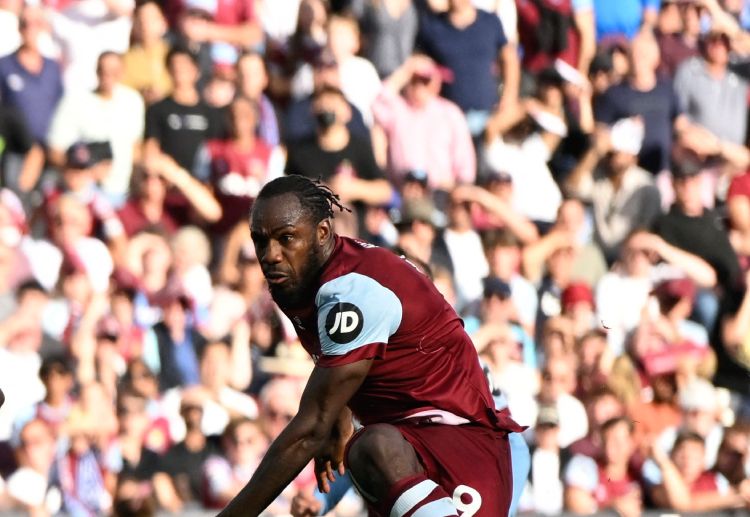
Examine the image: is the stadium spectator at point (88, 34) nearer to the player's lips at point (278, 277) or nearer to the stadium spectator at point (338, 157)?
the stadium spectator at point (338, 157)

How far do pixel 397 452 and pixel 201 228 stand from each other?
16.2 feet

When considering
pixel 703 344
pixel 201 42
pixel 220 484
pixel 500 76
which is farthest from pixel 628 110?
pixel 220 484

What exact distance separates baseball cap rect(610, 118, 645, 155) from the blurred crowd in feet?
0.05

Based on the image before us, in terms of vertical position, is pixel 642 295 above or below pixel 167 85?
below

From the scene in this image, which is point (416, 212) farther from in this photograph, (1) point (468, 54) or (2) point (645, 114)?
(2) point (645, 114)

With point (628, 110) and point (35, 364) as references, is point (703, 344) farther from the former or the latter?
point (35, 364)

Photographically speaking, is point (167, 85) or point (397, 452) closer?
point (397, 452)

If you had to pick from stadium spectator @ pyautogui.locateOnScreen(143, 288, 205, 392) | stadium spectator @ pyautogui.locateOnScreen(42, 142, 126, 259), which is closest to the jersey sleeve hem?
stadium spectator @ pyautogui.locateOnScreen(143, 288, 205, 392)

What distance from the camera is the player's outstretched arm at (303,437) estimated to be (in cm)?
559

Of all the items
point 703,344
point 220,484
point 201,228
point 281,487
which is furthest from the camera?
point 703,344

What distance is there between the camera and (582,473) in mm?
10141

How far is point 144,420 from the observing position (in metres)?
9.60

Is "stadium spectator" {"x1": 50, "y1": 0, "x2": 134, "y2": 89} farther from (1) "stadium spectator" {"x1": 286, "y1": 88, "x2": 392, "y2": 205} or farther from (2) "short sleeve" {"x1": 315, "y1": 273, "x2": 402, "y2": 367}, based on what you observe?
(2) "short sleeve" {"x1": 315, "y1": 273, "x2": 402, "y2": 367}

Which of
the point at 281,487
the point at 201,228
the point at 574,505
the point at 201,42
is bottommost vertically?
the point at 574,505
